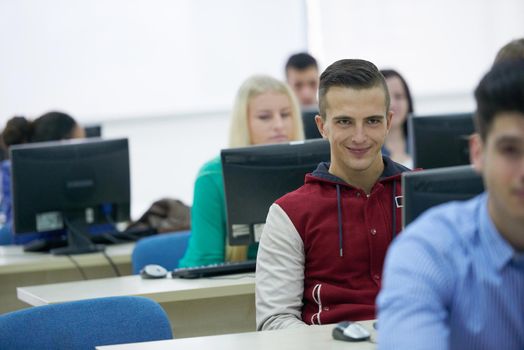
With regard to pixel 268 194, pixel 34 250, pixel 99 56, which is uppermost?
pixel 99 56

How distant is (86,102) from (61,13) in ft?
2.04

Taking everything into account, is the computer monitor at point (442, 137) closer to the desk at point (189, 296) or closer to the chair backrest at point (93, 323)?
the desk at point (189, 296)

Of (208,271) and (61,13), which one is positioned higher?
(61,13)

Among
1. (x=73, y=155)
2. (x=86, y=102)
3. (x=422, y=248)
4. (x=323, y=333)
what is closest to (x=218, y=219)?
(x=73, y=155)

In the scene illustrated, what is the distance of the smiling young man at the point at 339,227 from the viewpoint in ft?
8.32

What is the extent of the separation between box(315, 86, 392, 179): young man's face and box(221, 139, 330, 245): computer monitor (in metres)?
0.58

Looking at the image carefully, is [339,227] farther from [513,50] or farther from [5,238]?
[5,238]

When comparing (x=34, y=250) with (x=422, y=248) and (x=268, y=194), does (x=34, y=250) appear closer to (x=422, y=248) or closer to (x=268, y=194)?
(x=268, y=194)

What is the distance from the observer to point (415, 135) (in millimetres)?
4172

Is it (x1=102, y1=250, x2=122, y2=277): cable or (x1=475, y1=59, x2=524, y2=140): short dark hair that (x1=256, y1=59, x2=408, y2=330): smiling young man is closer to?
(x1=475, y1=59, x2=524, y2=140): short dark hair

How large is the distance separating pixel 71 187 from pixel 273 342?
89.8 inches

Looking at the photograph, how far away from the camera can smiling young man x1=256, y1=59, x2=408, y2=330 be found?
254 centimetres

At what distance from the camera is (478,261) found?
1449 mm

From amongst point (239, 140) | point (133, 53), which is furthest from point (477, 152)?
point (133, 53)
